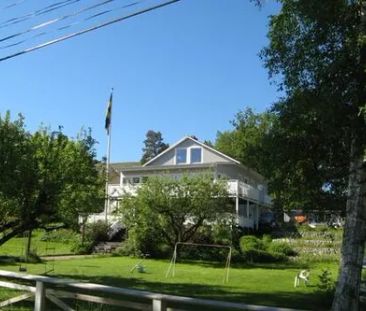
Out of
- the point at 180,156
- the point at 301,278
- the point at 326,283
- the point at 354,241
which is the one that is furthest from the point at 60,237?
the point at 354,241

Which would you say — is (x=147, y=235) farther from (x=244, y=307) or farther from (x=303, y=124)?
(x=244, y=307)

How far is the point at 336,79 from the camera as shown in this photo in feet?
36.4

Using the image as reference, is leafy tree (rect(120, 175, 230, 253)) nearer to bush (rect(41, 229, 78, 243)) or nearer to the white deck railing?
the white deck railing

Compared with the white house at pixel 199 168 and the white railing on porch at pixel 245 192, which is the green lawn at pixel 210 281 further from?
the white house at pixel 199 168

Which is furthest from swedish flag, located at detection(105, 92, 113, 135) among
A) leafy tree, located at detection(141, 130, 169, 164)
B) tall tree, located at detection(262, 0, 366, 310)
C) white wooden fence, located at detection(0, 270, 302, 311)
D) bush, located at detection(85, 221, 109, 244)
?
leafy tree, located at detection(141, 130, 169, 164)

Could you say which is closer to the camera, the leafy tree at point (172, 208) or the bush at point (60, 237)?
the leafy tree at point (172, 208)

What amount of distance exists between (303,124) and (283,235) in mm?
34409

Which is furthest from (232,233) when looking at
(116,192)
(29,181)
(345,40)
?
(345,40)

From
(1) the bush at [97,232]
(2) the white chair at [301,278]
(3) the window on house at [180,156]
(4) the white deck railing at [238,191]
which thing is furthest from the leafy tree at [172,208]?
(3) the window on house at [180,156]

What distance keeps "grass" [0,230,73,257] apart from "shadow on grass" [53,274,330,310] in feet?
47.7

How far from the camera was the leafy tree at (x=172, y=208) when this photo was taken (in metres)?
35.6

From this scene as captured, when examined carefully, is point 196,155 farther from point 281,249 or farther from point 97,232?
point 281,249

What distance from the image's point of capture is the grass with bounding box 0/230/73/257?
36.4m

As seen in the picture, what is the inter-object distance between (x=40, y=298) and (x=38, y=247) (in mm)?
32057
